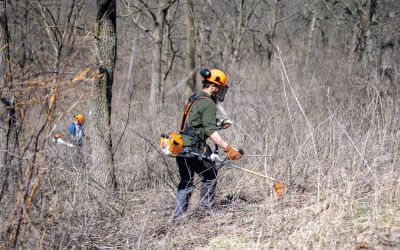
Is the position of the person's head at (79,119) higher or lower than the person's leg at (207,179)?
lower

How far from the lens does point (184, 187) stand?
544 cm

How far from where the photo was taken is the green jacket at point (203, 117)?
514 cm

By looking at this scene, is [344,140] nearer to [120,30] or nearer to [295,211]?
[295,211]

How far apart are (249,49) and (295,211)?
2557 cm

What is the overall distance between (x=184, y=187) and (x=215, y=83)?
1.20 meters

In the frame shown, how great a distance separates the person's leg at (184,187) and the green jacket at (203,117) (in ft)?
0.78

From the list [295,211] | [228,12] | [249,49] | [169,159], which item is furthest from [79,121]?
[249,49]

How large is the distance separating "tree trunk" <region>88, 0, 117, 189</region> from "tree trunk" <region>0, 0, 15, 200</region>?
1.05 m

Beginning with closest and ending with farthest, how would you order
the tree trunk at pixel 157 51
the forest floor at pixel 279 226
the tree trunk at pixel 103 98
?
1. the forest floor at pixel 279 226
2. the tree trunk at pixel 103 98
3. the tree trunk at pixel 157 51

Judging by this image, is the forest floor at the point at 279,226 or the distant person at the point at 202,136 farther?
the distant person at the point at 202,136

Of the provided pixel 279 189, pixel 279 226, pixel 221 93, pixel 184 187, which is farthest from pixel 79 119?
pixel 279 226

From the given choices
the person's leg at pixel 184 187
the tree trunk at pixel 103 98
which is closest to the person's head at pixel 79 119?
the tree trunk at pixel 103 98

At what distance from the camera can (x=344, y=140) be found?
235 inches

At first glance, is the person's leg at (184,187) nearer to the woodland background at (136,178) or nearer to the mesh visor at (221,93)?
the woodland background at (136,178)
